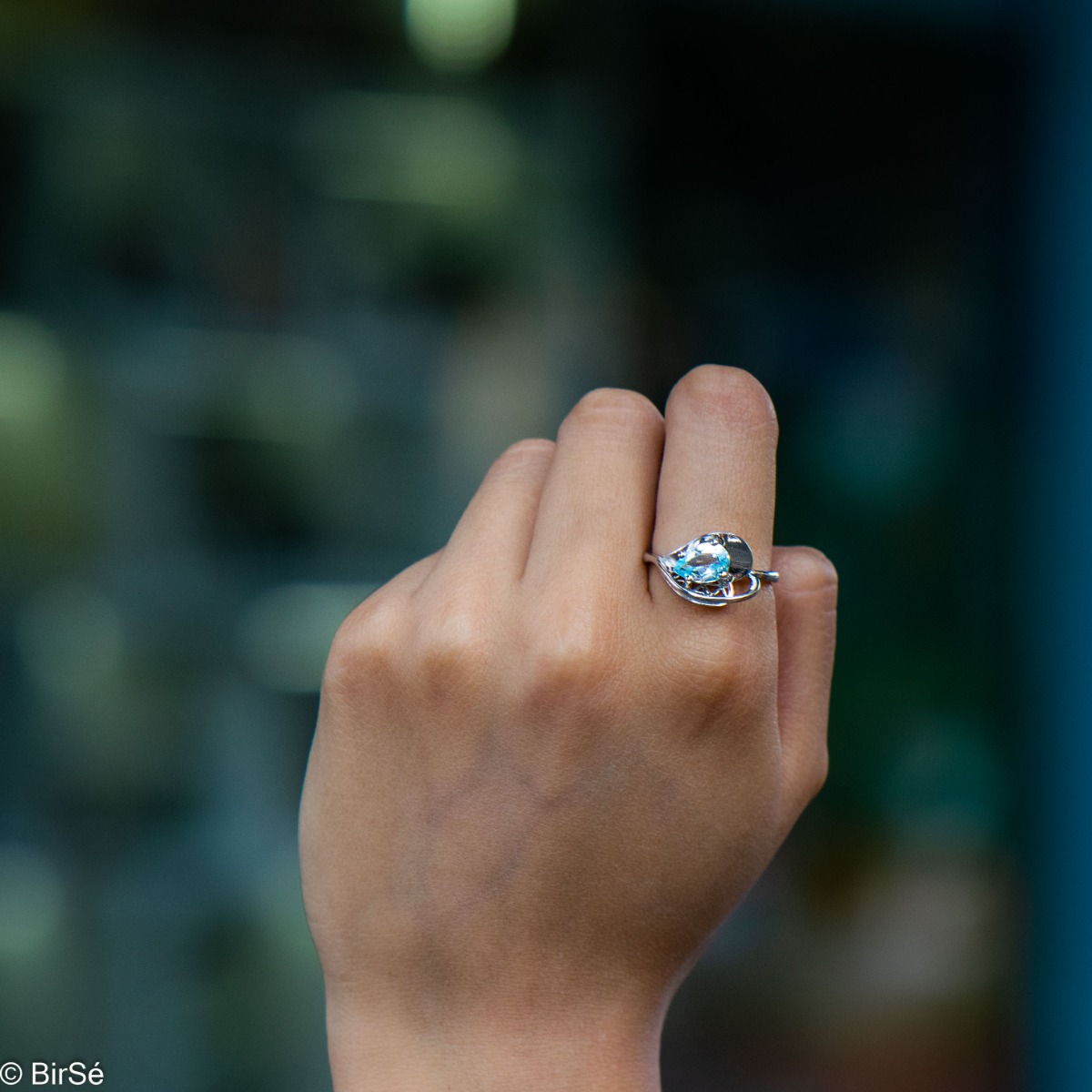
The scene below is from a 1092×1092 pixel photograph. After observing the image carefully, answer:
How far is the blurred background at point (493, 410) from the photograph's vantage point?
1.77 m

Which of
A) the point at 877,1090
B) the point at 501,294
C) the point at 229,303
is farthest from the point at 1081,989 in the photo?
the point at 229,303

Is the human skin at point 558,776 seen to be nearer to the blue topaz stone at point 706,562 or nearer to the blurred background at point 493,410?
the blue topaz stone at point 706,562

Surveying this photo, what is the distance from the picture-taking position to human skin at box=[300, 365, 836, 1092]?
0.53 meters

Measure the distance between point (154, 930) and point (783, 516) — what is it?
128 cm

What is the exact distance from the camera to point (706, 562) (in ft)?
1.69

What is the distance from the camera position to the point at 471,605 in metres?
0.54

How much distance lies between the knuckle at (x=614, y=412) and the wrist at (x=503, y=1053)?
0.99ft

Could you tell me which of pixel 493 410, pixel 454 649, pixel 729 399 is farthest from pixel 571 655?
pixel 493 410

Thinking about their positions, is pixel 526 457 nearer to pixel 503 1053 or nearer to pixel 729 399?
pixel 729 399

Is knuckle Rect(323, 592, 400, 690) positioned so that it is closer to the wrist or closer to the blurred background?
the wrist

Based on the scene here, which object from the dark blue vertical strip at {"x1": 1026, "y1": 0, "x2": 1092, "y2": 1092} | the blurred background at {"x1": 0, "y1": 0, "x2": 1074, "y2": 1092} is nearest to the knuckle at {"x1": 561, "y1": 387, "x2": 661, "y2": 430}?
the blurred background at {"x1": 0, "y1": 0, "x2": 1074, "y2": 1092}

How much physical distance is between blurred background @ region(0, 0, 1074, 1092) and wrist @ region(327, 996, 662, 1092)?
132 centimetres

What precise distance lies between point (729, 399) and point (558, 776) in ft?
0.69

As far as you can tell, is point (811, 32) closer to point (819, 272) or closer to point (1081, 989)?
point (819, 272)
